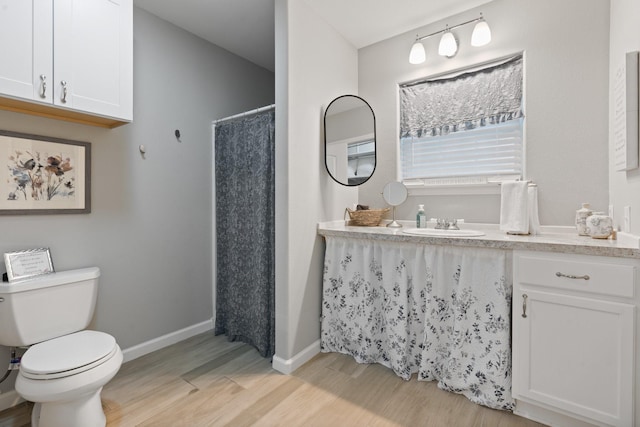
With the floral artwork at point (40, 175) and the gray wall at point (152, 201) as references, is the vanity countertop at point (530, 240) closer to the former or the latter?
the gray wall at point (152, 201)

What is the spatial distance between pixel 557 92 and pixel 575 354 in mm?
1570

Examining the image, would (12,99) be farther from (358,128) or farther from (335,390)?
(335,390)

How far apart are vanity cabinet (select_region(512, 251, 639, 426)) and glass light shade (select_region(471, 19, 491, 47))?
1478 millimetres

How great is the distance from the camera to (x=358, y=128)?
8.60 feet

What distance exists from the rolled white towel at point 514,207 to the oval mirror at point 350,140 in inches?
40.8

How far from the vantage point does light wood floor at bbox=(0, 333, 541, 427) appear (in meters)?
1.63

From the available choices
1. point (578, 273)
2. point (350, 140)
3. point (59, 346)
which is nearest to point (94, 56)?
point (59, 346)

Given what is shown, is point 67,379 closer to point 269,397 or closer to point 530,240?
point 269,397

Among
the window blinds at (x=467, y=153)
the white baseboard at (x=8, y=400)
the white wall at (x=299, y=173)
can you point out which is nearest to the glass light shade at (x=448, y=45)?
the window blinds at (x=467, y=153)

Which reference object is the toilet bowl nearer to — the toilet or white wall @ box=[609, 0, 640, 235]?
the toilet

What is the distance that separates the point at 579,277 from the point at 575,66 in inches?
53.6

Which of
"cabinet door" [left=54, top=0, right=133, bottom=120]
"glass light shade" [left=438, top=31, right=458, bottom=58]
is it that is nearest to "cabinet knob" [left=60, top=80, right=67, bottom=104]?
"cabinet door" [left=54, top=0, right=133, bottom=120]

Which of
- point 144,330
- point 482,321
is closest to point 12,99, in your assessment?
point 144,330

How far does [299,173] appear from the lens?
2.19m
